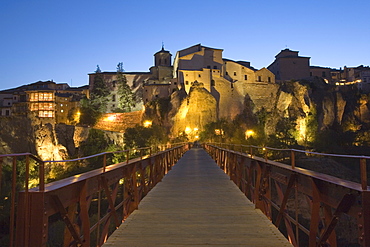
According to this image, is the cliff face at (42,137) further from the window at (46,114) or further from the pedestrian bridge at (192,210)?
the pedestrian bridge at (192,210)

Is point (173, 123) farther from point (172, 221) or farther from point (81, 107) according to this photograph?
point (172, 221)

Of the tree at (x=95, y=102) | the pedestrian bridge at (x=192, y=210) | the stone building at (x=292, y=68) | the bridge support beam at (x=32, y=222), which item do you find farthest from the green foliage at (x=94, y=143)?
the bridge support beam at (x=32, y=222)

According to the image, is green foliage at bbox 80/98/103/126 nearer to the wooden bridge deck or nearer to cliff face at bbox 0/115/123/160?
cliff face at bbox 0/115/123/160

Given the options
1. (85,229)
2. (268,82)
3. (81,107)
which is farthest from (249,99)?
(85,229)

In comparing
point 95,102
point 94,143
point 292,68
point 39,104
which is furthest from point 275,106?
point 39,104

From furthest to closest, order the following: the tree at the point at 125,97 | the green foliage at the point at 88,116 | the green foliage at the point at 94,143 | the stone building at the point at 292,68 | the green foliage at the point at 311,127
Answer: the tree at the point at 125,97 → the stone building at the point at 292,68 → the green foliage at the point at 88,116 → the green foliage at the point at 311,127 → the green foliage at the point at 94,143

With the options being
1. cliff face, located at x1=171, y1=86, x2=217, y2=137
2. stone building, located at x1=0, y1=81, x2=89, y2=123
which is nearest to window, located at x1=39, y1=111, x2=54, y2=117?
stone building, located at x1=0, y1=81, x2=89, y2=123

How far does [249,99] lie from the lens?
67812mm

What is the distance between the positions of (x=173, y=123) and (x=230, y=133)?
11695 mm

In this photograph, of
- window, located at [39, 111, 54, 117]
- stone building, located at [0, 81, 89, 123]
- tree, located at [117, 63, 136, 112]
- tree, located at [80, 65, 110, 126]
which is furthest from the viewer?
tree, located at [117, 63, 136, 112]

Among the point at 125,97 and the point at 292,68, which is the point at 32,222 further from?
the point at 292,68

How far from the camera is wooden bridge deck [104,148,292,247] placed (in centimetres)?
461

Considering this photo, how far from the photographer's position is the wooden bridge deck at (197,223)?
461cm

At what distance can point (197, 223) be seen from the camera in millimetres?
5652
